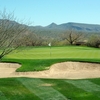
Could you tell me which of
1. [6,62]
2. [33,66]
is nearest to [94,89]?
[33,66]

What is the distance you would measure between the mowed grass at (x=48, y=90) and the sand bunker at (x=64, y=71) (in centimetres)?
538

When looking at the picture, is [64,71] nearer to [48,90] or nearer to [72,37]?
[48,90]

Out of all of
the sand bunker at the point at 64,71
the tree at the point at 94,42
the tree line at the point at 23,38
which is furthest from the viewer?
the tree at the point at 94,42

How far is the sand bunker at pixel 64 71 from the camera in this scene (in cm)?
2227

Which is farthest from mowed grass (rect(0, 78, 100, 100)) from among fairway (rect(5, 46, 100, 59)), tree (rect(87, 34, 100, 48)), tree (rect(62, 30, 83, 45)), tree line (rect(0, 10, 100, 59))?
tree (rect(62, 30, 83, 45))

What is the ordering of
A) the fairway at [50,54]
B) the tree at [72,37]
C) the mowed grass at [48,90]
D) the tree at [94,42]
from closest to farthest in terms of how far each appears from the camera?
the mowed grass at [48,90] < the fairway at [50,54] < the tree at [94,42] < the tree at [72,37]

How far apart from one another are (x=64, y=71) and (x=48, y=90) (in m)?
10.3

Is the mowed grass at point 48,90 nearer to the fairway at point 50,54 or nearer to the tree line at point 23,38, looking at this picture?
the tree line at point 23,38

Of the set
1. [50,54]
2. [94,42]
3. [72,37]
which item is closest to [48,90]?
[50,54]

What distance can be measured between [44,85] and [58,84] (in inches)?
35.2

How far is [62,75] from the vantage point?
22844 mm

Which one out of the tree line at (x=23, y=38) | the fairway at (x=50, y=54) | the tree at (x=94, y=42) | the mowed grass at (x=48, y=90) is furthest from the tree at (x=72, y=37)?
the mowed grass at (x=48, y=90)

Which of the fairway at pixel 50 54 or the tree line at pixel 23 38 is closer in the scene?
the tree line at pixel 23 38

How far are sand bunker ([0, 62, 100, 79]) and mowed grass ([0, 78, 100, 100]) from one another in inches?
212
